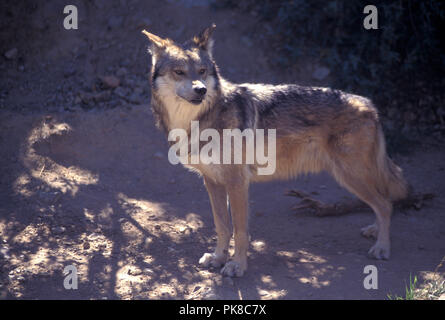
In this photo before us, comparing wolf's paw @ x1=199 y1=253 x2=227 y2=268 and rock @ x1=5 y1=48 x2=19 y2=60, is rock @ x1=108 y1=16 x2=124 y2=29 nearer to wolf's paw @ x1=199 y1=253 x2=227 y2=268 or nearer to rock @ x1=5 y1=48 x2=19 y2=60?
rock @ x1=5 y1=48 x2=19 y2=60

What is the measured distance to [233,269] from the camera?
13.5 ft

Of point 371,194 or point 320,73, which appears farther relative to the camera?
point 320,73

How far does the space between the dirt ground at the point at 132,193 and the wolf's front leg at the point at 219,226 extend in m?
0.16

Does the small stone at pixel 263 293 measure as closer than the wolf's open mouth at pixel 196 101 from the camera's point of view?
Yes

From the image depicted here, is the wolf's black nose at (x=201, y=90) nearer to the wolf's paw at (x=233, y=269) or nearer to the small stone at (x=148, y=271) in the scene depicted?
the wolf's paw at (x=233, y=269)

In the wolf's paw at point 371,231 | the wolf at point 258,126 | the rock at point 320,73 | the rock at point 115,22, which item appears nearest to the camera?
the wolf at point 258,126

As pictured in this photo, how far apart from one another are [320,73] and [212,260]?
4.31 m

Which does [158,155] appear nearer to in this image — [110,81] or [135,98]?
[135,98]

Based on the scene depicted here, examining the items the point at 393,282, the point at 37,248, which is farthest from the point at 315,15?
the point at 37,248

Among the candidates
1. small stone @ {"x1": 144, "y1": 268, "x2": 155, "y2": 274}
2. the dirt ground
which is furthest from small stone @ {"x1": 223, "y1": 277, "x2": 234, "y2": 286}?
small stone @ {"x1": 144, "y1": 268, "x2": 155, "y2": 274}

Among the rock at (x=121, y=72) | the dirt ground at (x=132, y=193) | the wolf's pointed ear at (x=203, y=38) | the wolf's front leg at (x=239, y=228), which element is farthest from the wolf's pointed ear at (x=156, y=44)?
the rock at (x=121, y=72)

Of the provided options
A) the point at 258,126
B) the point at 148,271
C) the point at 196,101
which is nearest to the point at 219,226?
the point at 148,271

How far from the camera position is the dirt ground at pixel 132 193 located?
3961 millimetres

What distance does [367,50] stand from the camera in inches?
272
